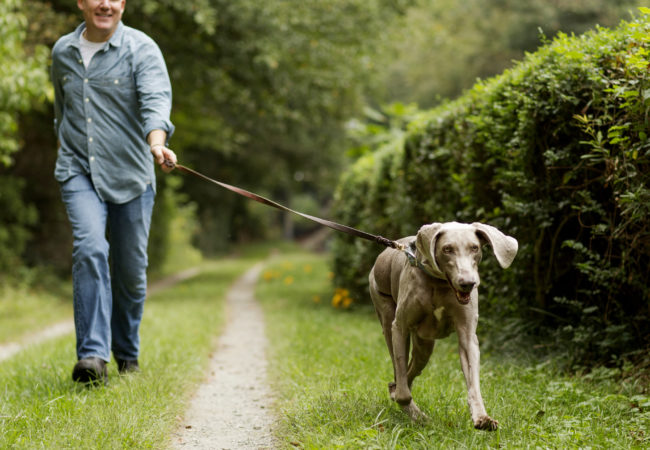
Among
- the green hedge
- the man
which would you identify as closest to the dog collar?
the green hedge

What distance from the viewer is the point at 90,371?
4152mm

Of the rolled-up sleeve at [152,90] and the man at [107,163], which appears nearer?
the man at [107,163]

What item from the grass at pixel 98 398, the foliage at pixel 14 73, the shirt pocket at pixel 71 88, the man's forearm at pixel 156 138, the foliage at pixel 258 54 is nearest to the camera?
the grass at pixel 98 398

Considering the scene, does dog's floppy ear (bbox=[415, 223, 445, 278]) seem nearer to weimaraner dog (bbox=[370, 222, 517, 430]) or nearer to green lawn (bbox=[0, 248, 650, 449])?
weimaraner dog (bbox=[370, 222, 517, 430])

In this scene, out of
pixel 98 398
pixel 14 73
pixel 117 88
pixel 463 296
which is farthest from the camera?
pixel 14 73

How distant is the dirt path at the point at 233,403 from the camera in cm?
362

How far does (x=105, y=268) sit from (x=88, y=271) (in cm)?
12

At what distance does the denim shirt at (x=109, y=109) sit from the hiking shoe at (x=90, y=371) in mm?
1130

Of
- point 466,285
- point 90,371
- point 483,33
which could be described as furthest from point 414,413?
point 483,33

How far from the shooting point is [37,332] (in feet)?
30.3

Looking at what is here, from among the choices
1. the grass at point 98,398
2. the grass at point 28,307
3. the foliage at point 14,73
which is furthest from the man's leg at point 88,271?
the grass at point 28,307

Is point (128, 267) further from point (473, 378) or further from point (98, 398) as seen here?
point (473, 378)

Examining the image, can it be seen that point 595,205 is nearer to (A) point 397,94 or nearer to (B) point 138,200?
(B) point 138,200

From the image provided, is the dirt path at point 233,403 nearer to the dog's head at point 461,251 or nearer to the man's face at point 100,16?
the dog's head at point 461,251
